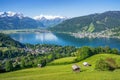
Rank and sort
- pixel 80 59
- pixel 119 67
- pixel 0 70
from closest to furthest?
pixel 119 67 → pixel 0 70 → pixel 80 59

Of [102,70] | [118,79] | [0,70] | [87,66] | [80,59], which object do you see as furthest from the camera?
[80,59]

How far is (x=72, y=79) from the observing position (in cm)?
6644

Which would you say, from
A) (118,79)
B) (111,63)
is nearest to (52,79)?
(118,79)

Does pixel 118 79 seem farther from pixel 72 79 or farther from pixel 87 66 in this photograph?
pixel 87 66

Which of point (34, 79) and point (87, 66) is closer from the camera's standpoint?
point (34, 79)

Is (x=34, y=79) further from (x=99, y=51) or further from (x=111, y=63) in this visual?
(x=99, y=51)

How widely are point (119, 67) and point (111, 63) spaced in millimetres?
3204

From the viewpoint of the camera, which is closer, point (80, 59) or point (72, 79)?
point (72, 79)

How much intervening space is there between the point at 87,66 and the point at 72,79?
36.0 meters

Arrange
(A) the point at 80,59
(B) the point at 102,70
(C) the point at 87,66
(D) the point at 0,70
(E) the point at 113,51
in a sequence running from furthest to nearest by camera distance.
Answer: (E) the point at 113,51
(A) the point at 80,59
(D) the point at 0,70
(C) the point at 87,66
(B) the point at 102,70

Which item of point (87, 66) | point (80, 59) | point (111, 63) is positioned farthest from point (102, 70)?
point (80, 59)

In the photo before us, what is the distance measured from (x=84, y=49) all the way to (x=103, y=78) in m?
73.0

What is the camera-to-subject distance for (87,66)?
102 metres

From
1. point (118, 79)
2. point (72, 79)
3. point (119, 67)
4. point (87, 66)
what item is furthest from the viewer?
point (87, 66)
